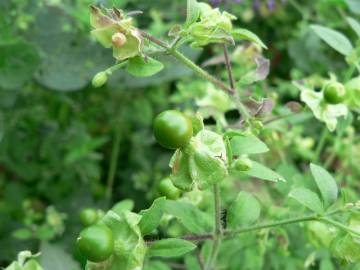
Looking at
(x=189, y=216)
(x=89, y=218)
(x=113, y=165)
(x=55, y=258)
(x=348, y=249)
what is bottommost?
(x=113, y=165)

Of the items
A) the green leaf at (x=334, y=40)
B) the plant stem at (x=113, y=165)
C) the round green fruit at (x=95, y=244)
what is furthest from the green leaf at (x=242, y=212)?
the plant stem at (x=113, y=165)

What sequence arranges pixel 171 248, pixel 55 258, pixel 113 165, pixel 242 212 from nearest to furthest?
1. pixel 171 248
2. pixel 242 212
3. pixel 55 258
4. pixel 113 165

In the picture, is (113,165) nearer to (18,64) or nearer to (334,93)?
(18,64)

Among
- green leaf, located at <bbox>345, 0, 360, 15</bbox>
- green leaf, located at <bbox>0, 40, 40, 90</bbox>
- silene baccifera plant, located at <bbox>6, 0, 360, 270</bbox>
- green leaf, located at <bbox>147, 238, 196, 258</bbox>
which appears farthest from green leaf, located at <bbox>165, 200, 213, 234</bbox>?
green leaf, located at <bbox>345, 0, 360, 15</bbox>

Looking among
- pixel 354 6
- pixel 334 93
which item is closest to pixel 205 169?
pixel 334 93

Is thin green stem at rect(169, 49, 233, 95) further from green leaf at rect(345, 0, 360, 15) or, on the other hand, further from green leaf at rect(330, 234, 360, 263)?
green leaf at rect(345, 0, 360, 15)

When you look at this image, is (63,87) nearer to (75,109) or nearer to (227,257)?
(75,109)

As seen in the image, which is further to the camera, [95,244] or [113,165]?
[113,165]
